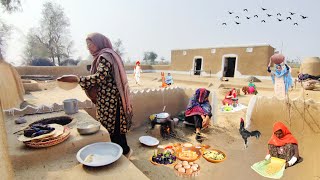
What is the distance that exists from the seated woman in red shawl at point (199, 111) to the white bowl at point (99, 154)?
3.36m

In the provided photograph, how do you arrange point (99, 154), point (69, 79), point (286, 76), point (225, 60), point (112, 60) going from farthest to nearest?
point (225, 60) → point (286, 76) → point (112, 60) → point (69, 79) → point (99, 154)

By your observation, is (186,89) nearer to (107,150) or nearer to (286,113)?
(286,113)

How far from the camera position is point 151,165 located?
341cm

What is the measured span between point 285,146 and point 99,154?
3398mm

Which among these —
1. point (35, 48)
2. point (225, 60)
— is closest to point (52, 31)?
point (35, 48)

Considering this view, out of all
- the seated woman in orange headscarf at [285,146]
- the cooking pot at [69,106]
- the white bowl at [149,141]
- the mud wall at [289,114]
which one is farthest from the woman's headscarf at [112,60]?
the mud wall at [289,114]

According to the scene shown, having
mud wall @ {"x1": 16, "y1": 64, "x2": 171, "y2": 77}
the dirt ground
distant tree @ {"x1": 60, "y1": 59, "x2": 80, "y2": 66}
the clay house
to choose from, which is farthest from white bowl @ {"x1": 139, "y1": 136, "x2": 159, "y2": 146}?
distant tree @ {"x1": 60, "y1": 59, "x2": 80, "y2": 66}

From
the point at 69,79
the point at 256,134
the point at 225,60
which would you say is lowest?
the point at 256,134

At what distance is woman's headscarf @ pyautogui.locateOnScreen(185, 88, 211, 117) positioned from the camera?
483 cm

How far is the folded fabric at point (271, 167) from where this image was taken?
3.24m

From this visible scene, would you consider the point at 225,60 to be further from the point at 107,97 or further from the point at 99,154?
the point at 99,154

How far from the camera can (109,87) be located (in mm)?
2211

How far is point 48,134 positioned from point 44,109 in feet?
6.19

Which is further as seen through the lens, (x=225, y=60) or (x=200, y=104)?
(x=225, y=60)
